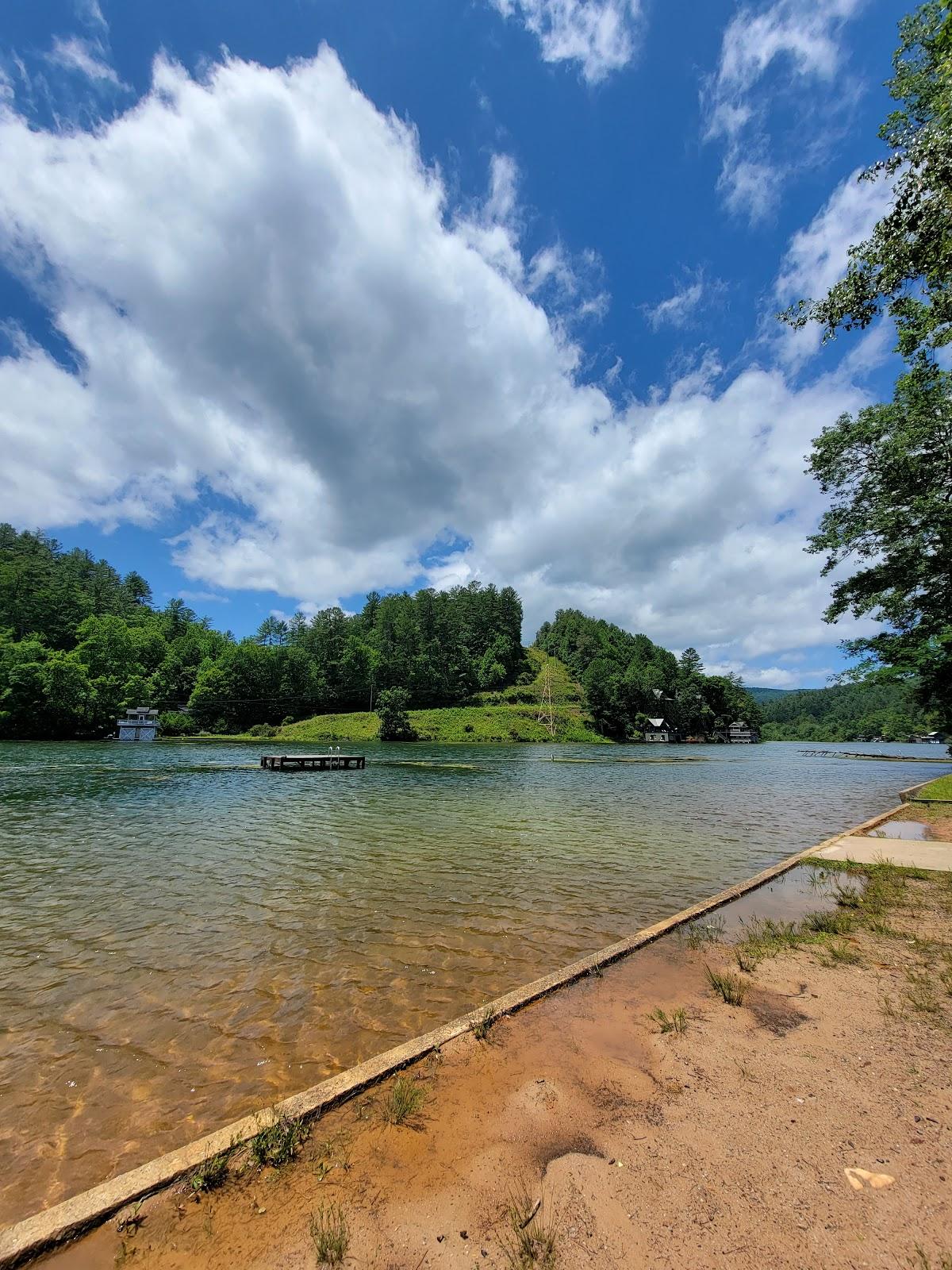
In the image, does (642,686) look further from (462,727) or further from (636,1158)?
(636,1158)

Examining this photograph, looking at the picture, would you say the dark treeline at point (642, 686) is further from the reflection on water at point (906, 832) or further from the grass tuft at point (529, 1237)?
the grass tuft at point (529, 1237)

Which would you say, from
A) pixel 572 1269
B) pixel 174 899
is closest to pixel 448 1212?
pixel 572 1269

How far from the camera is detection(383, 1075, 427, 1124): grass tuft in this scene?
13.5 ft

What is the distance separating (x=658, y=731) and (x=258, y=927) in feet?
434

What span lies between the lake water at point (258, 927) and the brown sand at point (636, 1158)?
160 cm

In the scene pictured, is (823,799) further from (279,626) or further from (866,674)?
(279,626)

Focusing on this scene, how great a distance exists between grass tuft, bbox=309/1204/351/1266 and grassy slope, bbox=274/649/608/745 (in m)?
91.7

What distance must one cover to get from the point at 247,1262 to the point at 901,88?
2080cm

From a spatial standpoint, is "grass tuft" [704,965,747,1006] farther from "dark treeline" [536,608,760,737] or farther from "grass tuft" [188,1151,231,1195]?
"dark treeline" [536,608,760,737]

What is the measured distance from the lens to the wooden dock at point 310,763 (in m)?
45.0

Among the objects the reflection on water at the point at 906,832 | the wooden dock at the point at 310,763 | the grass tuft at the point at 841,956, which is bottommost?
the reflection on water at the point at 906,832

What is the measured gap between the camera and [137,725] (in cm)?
8256

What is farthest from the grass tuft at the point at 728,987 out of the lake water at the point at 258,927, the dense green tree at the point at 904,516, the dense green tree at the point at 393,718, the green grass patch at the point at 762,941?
the dense green tree at the point at 393,718

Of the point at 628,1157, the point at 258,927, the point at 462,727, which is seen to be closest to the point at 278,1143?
the point at 628,1157
